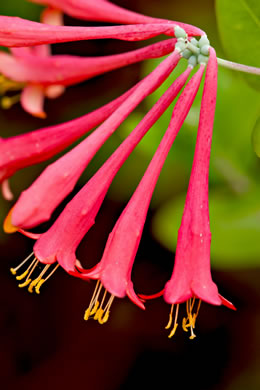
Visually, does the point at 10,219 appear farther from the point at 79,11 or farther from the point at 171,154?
the point at 171,154

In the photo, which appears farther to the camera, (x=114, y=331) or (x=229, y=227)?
(x=114, y=331)

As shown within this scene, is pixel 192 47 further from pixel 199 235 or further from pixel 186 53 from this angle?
pixel 199 235

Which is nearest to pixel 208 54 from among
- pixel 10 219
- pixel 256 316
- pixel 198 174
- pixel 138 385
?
pixel 198 174

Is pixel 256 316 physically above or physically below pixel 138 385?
above

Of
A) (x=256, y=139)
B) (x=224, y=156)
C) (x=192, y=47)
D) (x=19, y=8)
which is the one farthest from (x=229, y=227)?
(x=19, y=8)

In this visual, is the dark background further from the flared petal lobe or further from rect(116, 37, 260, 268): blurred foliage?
the flared petal lobe

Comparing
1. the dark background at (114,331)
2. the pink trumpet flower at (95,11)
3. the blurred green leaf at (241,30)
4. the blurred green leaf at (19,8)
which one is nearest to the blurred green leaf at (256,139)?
the blurred green leaf at (241,30)
